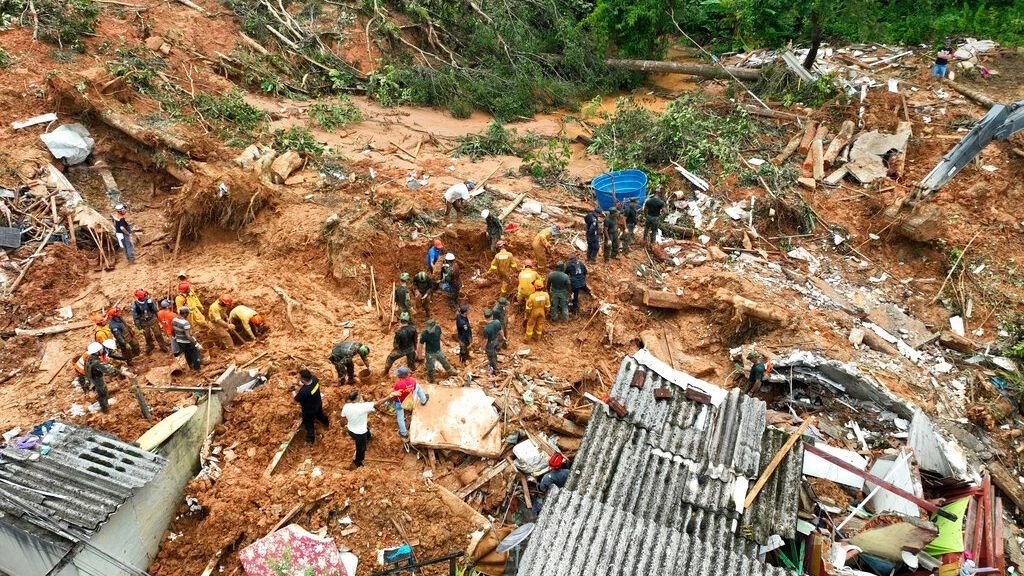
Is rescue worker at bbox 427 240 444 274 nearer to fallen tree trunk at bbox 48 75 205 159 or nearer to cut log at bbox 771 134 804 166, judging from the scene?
fallen tree trunk at bbox 48 75 205 159

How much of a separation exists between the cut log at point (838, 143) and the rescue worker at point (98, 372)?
13818mm

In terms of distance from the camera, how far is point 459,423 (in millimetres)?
7105

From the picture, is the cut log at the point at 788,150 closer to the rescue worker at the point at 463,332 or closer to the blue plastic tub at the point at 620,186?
the blue plastic tub at the point at 620,186

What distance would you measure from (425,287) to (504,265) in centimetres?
134

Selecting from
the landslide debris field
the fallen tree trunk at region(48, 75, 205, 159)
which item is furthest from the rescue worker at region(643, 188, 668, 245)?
the fallen tree trunk at region(48, 75, 205, 159)

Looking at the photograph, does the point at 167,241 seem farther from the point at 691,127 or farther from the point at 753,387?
the point at 691,127

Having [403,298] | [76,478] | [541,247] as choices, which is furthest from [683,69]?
[76,478]

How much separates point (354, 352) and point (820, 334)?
6.87m

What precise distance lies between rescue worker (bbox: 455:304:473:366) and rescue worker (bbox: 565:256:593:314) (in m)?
1.92

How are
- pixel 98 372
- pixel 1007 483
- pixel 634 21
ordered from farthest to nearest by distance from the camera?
pixel 634 21 < pixel 1007 483 < pixel 98 372

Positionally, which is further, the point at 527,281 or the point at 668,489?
the point at 527,281

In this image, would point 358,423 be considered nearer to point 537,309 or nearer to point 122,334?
point 537,309

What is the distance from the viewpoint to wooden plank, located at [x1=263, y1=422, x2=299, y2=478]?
688 cm

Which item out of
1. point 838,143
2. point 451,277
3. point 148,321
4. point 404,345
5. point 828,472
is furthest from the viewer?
point 838,143
